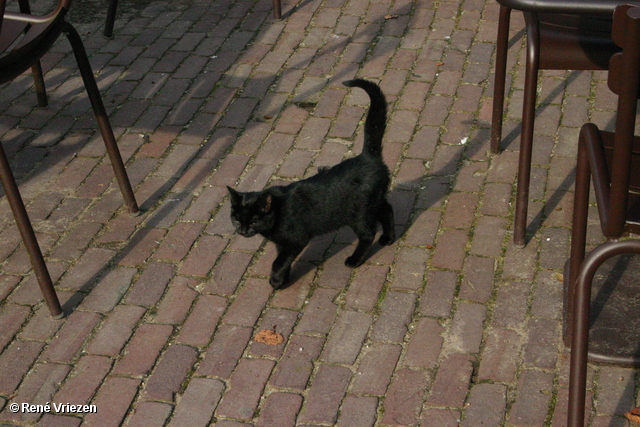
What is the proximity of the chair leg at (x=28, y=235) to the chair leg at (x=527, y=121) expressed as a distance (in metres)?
2.13

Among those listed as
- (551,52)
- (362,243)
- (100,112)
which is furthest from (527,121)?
(100,112)

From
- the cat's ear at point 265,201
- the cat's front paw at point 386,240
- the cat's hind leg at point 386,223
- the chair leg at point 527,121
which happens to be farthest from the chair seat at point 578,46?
the cat's ear at point 265,201

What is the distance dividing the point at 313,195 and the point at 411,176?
85 centimetres

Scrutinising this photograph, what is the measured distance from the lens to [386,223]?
3.75 meters

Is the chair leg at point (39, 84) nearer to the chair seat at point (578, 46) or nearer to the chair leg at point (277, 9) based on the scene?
the chair leg at point (277, 9)

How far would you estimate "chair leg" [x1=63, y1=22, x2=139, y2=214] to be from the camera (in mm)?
3609

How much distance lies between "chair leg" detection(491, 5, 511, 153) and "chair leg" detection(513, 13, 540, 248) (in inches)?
15.8

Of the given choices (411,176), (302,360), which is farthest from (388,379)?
(411,176)

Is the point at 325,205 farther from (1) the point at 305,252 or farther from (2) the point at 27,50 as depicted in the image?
(2) the point at 27,50

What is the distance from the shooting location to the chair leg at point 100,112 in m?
3.61

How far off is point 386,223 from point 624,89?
1805 mm

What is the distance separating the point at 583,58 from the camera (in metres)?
3.41

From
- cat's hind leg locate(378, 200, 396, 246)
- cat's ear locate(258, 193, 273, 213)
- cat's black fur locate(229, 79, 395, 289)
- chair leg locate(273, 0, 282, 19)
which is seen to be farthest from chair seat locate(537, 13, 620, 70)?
chair leg locate(273, 0, 282, 19)

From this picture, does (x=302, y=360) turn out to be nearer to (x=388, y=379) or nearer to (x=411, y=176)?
(x=388, y=379)
